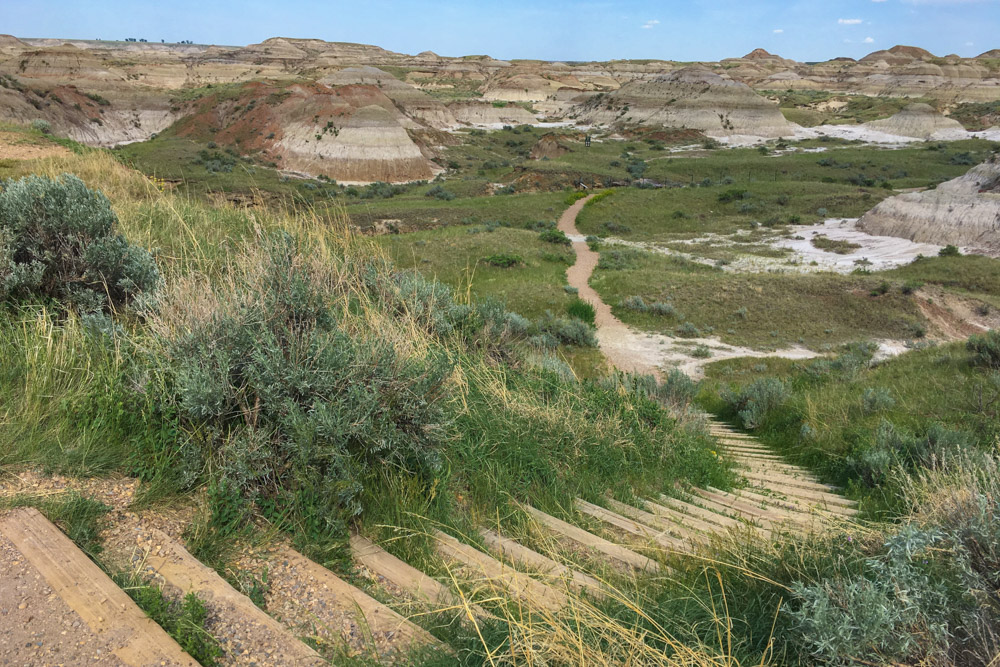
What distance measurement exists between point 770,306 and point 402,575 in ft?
62.7

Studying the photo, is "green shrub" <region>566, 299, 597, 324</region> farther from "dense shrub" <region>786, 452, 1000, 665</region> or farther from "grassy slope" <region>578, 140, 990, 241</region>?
"dense shrub" <region>786, 452, 1000, 665</region>

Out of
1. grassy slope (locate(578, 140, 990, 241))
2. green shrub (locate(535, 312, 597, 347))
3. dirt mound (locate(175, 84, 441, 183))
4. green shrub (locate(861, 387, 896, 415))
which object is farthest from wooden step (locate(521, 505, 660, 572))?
dirt mound (locate(175, 84, 441, 183))

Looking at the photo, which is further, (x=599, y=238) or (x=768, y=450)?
(x=599, y=238)

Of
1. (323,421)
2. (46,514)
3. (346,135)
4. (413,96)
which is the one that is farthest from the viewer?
(413,96)

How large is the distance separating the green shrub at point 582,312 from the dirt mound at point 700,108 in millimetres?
56639

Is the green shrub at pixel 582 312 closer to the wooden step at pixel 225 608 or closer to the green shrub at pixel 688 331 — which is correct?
the green shrub at pixel 688 331

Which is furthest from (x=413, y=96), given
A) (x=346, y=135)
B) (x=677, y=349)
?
(x=677, y=349)

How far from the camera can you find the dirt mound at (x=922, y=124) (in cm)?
6894

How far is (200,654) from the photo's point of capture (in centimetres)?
240

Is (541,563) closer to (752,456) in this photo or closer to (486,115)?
(752,456)

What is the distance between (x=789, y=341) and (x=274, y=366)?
1723 cm

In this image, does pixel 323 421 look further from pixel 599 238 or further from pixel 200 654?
pixel 599 238

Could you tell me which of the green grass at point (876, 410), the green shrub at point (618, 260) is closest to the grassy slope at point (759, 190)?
the green shrub at point (618, 260)

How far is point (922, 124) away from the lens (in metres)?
69.3
